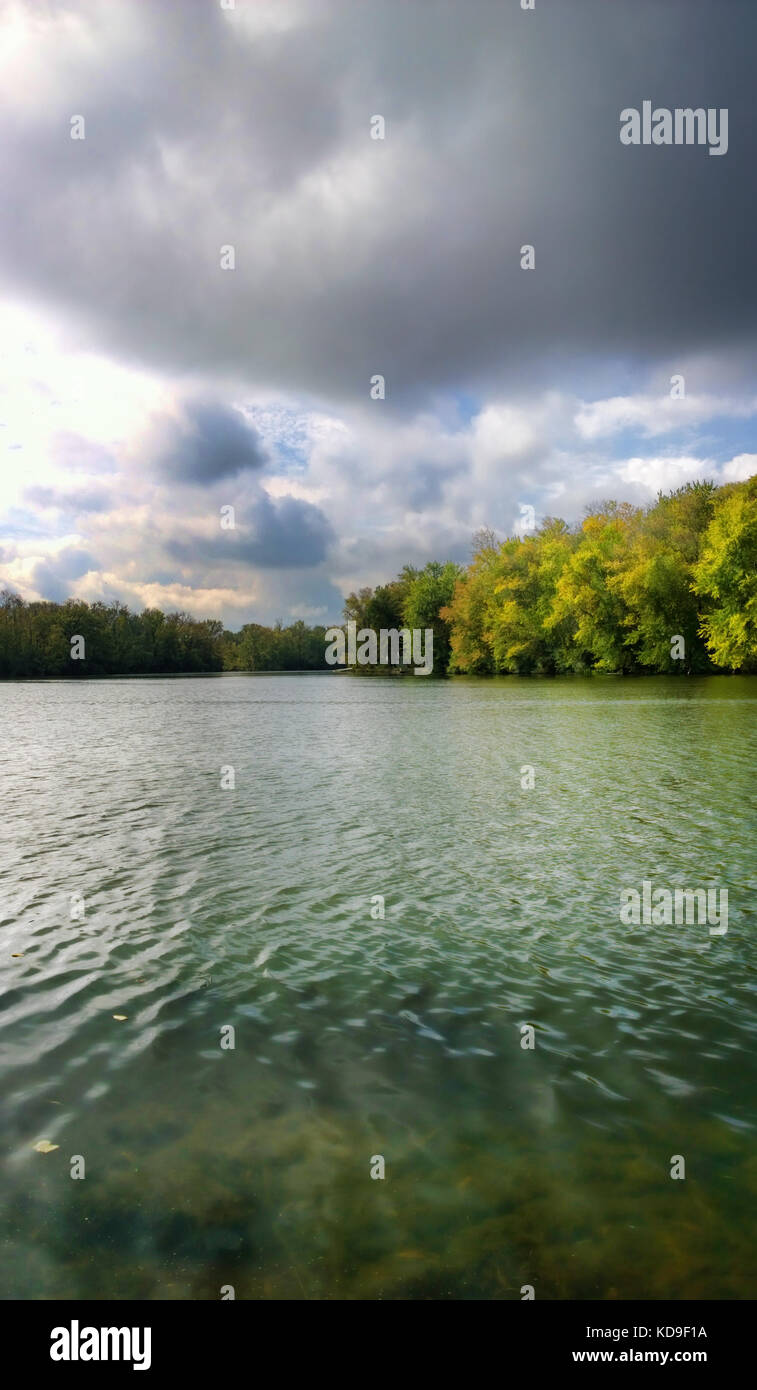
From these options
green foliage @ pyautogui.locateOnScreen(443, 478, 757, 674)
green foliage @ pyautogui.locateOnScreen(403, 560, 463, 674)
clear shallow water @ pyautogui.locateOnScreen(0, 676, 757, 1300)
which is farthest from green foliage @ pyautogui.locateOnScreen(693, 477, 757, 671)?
green foliage @ pyautogui.locateOnScreen(403, 560, 463, 674)

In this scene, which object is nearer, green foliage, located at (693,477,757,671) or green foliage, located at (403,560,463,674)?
green foliage, located at (693,477,757,671)

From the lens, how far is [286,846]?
15.9 m

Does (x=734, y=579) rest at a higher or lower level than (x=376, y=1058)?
higher

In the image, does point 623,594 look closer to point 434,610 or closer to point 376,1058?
point 434,610

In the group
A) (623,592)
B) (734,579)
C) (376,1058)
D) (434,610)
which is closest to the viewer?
(376,1058)

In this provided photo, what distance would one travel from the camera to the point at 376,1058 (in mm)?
7520

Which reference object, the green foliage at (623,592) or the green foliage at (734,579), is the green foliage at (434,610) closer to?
the green foliage at (623,592)

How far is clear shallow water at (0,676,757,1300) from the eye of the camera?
5.05 meters

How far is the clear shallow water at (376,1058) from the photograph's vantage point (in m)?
5.05

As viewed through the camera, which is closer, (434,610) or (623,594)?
(623,594)

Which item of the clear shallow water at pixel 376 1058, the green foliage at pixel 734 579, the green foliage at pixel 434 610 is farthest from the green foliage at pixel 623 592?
the clear shallow water at pixel 376 1058

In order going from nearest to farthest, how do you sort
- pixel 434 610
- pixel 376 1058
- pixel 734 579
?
pixel 376 1058 → pixel 734 579 → pixel 434 610

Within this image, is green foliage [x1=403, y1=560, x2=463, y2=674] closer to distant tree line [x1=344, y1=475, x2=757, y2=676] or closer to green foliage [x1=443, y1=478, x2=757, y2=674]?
distant tree line [x1=344, y1=475, x2=757, y2=676]

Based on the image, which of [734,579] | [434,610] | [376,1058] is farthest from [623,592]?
[376,1058]
